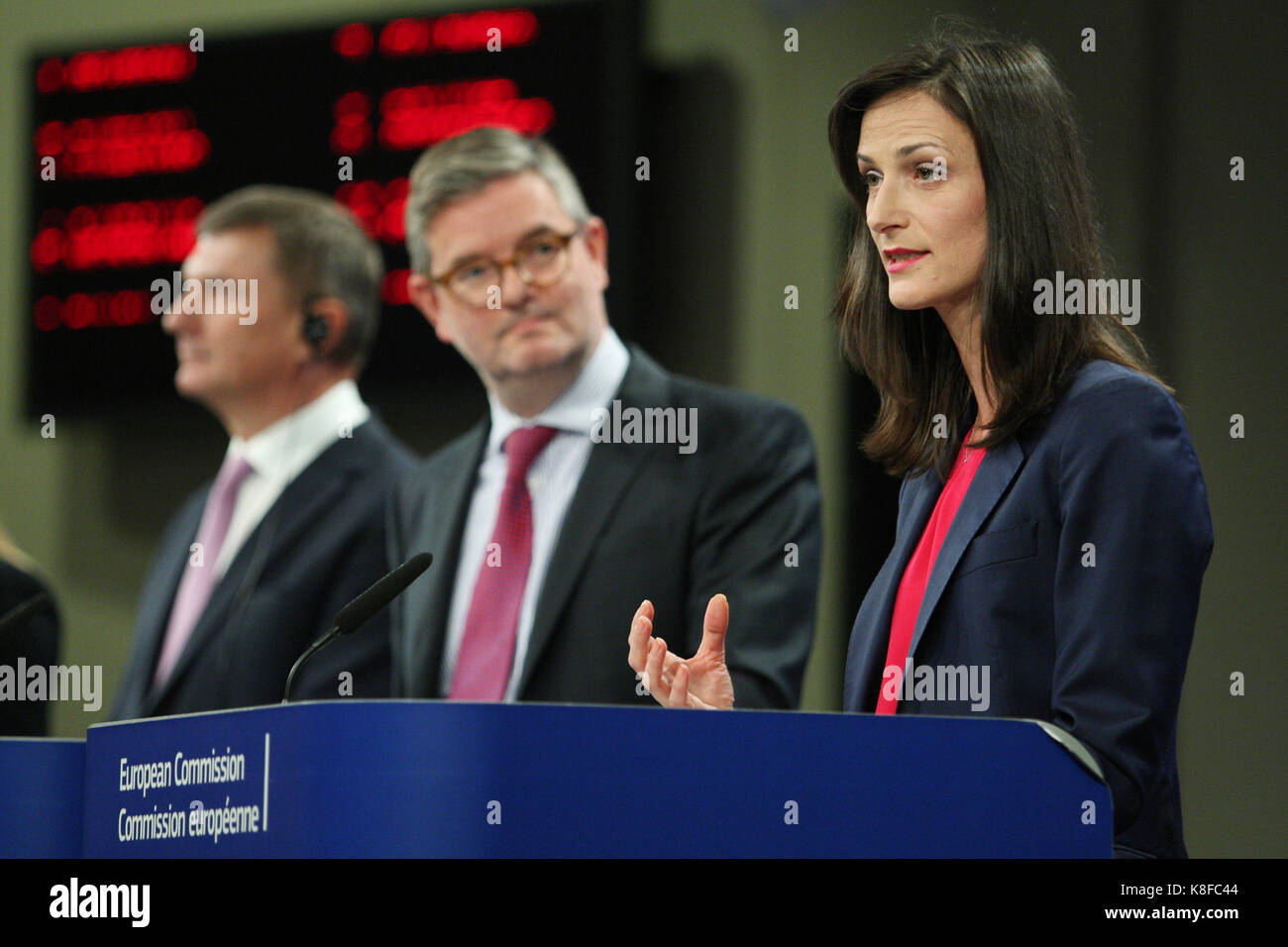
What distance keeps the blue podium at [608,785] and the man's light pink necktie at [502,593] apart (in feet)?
6.02

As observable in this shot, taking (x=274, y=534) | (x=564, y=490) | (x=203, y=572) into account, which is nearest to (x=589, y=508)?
(x=564, y=490)

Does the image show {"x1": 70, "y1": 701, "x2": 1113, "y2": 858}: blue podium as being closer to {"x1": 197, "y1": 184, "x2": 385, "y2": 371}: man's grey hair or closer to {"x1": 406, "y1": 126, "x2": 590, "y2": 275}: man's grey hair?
{"x1": 406, "y1": 126, "x2": 590, "y2": 275}: man's grey hair

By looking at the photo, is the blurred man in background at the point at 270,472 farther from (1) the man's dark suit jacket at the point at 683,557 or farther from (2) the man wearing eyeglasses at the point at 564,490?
(1) the man's dark suit jacket at the point at 683,557

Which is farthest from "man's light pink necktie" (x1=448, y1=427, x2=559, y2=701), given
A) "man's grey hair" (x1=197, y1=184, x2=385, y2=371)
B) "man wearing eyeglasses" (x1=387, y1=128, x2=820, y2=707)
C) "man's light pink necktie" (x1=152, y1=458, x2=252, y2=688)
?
"man's light pink necktie" (x1=152, y1=458, x2=252, y2=688)

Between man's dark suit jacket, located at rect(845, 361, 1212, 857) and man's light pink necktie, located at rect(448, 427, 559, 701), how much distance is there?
5.37 feet

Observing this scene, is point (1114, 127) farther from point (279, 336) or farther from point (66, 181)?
point (66, 181)

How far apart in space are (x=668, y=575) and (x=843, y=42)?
1.33m

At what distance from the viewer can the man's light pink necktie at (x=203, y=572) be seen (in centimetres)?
464

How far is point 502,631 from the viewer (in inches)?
162

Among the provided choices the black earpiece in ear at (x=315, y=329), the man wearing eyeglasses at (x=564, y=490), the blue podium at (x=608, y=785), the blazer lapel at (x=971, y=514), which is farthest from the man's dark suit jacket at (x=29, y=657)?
the blazer lapel at (x=971, y=514)

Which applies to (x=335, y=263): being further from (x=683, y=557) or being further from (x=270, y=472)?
(x=683, y=557)

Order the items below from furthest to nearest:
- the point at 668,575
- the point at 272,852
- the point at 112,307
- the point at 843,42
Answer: the point at 112,307, the point at 843,42, the point at 668,575, the point at 272,852

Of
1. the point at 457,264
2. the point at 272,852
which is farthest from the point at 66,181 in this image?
the point at 272,852

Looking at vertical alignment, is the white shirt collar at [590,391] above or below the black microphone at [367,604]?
above
